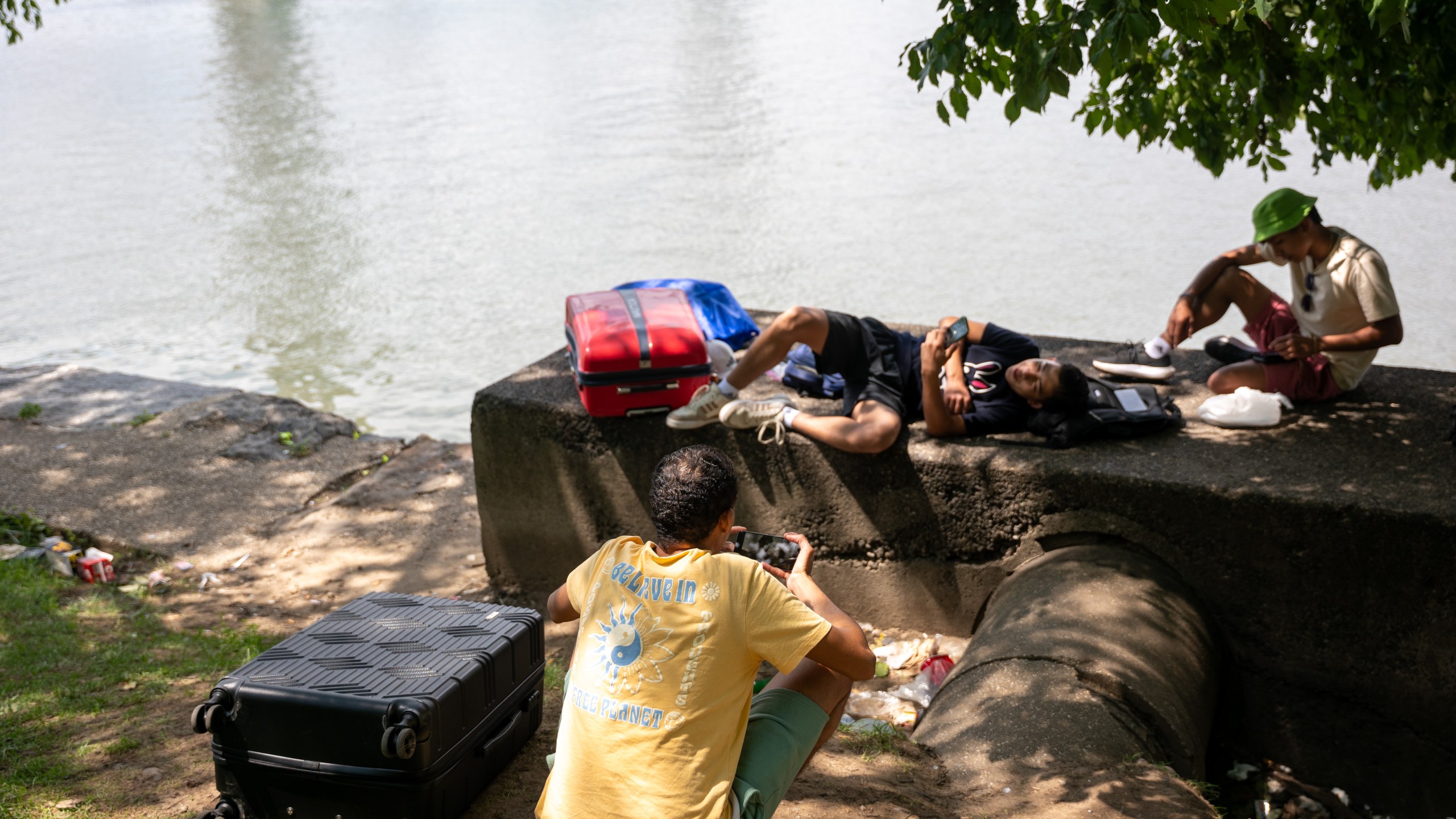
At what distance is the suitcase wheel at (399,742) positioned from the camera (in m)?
2.51

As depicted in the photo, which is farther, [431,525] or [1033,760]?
[431,525]

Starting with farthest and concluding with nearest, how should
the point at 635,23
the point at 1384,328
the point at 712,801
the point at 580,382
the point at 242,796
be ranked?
1. the point at 635,23
2. the point at 580,382
3. the point at 1384,328
4. the point at 242,796
5. the point at 712,801

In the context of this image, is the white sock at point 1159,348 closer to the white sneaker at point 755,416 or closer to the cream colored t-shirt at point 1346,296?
the cream colored t-shirt at point 1346,296

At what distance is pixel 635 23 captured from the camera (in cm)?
2620

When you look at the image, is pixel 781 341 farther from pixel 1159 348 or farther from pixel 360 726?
pixel 360 726

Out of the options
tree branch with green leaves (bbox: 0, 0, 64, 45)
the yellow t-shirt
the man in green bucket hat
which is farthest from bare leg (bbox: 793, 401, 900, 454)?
tree branch with green leaves (bbox: 0, 0, 64, 45)

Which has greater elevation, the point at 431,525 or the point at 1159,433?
the point at 1159,433

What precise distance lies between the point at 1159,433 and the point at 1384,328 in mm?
947

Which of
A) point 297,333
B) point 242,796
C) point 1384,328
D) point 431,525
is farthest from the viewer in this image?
point 297,333

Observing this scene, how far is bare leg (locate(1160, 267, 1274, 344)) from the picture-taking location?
15.6 ft

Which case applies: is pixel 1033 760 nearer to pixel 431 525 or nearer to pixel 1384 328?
pixel 1384 328

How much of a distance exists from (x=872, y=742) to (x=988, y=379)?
6.02 ft

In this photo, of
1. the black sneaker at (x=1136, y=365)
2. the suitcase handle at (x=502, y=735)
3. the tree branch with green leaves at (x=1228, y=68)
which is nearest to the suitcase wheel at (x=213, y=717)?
the suitcase handle at (x=502, y=735)

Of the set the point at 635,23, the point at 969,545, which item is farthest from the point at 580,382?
the point at 635,23
